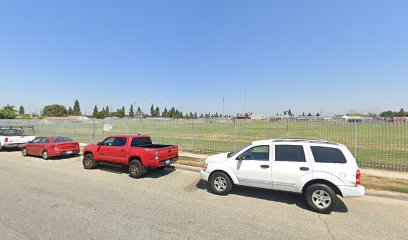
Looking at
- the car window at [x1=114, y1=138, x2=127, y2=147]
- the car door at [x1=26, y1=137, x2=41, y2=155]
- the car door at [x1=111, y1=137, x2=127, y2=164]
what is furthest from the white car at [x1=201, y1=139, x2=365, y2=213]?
the car door at [x1=26, y1=137, x2=41, y2=155]

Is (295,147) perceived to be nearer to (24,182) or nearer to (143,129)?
(24,182)

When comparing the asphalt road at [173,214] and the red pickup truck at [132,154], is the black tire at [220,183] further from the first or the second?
the red pickup truck at [132,154]

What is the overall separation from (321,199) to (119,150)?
714 centimetres

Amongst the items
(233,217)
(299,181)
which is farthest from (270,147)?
(233,217)

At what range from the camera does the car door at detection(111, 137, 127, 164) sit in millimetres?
8500

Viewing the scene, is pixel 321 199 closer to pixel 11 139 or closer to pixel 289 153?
pixel 289 153

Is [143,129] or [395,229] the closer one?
[395,229]

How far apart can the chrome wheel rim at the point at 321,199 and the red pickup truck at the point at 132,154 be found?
5043mm

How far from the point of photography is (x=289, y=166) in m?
5.44

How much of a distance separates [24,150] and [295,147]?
50.3 ft

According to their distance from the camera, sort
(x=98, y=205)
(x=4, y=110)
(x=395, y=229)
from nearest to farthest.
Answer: (x=395, y=229) < (x=98, y=205) < (x=4, y=110)

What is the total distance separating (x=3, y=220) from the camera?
14.3 feet

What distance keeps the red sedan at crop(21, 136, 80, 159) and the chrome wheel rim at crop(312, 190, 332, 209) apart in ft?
40.5

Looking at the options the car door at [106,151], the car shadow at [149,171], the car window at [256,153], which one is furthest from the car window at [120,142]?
the car window at [256,153]
